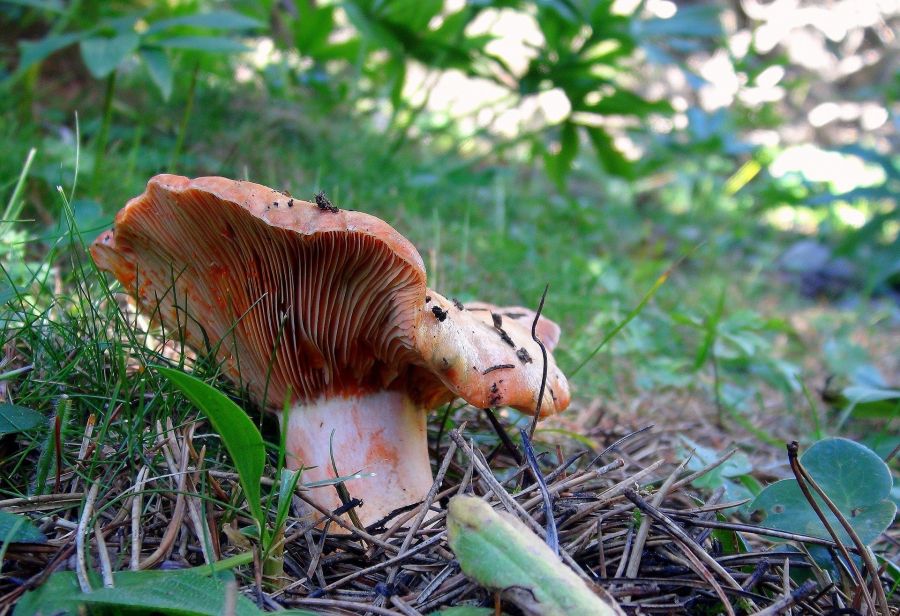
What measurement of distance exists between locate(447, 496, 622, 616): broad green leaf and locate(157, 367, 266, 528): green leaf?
16.3 inches

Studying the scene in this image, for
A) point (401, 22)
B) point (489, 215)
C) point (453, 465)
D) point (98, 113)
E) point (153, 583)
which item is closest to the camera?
point (153, 583)

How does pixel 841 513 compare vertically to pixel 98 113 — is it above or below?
below

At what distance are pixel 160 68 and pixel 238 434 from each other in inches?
100

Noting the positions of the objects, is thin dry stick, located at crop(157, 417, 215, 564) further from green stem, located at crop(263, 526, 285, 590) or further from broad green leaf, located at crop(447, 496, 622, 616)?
broad green leaf, located at crop(447, 496, 622, 616)

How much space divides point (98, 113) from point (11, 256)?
96.8 inches

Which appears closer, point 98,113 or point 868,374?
point 868,374

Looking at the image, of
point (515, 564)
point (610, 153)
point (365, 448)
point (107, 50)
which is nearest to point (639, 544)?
point (515, 564)

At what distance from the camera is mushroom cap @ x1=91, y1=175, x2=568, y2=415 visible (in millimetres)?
1549

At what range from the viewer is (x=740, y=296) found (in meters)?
5.60

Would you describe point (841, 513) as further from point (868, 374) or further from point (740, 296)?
point (740, 296)

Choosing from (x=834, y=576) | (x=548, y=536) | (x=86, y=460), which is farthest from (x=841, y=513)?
(x=86, y=460)

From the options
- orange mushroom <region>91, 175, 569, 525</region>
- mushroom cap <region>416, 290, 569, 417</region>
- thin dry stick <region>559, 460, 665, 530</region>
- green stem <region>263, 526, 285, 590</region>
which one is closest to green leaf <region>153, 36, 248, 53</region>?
orange mushroom <region>91, 175, 569, 525</region>

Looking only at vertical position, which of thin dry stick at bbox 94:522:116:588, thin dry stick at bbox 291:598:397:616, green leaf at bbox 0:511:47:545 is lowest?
thin dry stick at bbox 291:598:397:616

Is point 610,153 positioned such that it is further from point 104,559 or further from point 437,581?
point 104,559
